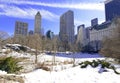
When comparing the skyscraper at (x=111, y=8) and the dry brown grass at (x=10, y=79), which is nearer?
the dry brown grass at (x=10, y=79)

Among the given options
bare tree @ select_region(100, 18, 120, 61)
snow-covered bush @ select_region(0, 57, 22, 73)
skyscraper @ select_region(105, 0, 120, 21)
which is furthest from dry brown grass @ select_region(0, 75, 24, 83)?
skyscraper @ select_region(105, 0, 120, 21)

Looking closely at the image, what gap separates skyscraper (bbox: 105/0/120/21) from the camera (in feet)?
463

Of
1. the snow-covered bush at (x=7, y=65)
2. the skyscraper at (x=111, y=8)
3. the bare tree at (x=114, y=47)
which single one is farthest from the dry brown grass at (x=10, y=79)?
the skyscraper at (x=111, y=8)

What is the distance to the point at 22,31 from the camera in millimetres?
123125

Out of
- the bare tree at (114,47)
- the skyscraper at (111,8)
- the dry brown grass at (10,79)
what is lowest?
the dry brown grass at (10,79)

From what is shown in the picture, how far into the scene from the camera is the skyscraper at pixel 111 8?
14125 centimetres

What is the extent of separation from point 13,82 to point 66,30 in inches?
4925

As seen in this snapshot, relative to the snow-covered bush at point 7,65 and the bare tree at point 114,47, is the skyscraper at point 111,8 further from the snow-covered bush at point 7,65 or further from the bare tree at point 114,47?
the snow-covered bush at point 7,65

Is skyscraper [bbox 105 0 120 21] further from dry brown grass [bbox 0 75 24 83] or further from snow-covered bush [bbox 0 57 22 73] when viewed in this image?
dry brown grass [bbox 0 75 24 83]

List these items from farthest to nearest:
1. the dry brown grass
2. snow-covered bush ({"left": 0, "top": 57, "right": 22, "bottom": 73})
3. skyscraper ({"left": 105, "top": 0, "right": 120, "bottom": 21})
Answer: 1. skyscraper ({"left": 105, "top": 0, "right": 120, "bottom": 21})
2. snow-covered bush ({"left": 0, "top": 57, "right": 22, "bottom": 73})
3. the dry brown grass

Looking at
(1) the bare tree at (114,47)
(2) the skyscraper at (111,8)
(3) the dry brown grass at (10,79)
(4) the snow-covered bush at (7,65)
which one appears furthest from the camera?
(2) the skyscraper at (111,8)

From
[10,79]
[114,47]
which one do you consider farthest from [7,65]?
[114,47]

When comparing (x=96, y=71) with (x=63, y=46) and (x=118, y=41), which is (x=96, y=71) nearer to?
(x=118, y=41)

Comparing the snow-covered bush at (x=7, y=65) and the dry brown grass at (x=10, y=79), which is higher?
the snow-covered bush at (x=7, y=65)
